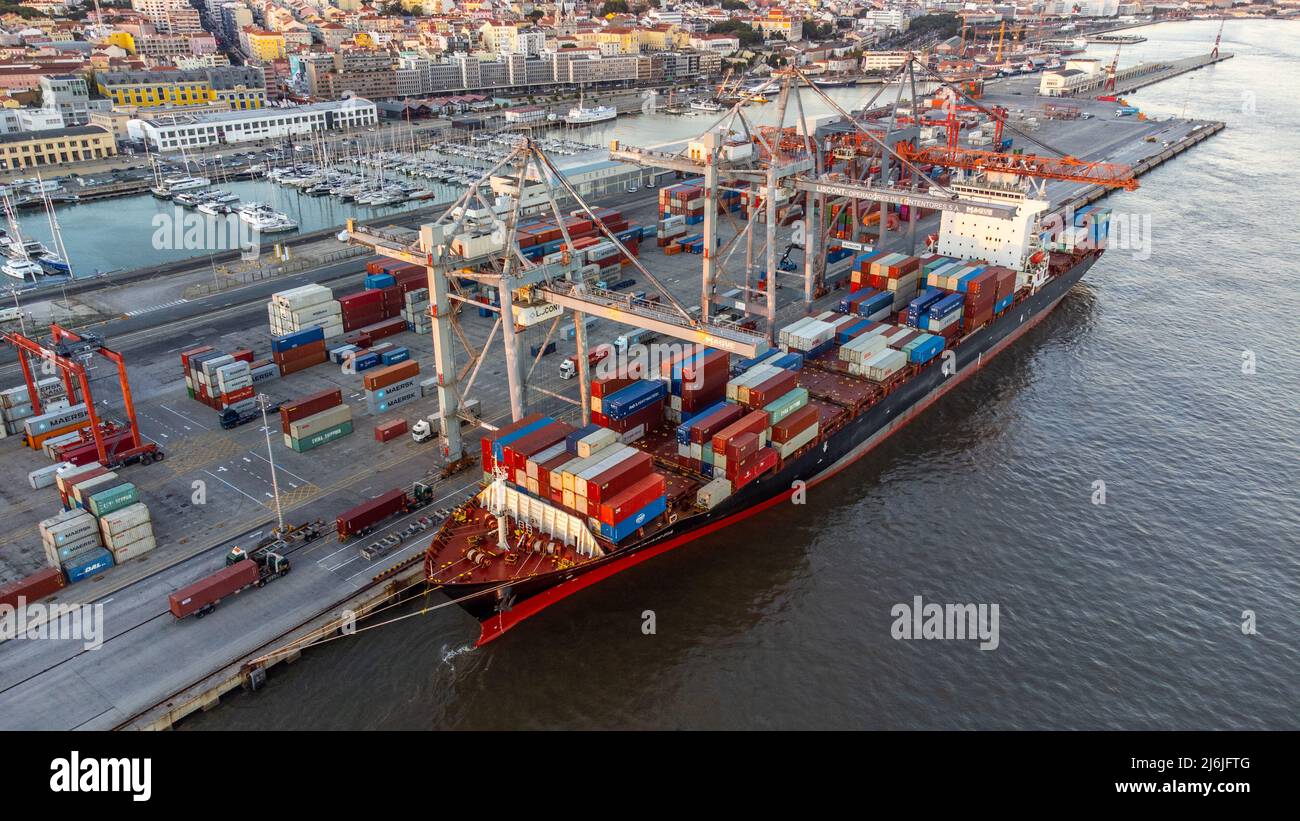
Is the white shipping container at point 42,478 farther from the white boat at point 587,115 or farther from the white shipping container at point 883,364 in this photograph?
the white boat at point 587,115

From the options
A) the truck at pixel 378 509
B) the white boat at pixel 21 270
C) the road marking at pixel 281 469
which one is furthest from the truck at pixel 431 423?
the white boat at pixel 21 270

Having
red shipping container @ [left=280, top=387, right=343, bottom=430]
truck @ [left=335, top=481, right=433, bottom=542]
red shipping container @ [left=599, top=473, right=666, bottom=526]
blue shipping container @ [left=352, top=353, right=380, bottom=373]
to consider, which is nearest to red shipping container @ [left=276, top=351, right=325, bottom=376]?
blue shipping container @ [left=352, top=353, right=380, bottom=373]

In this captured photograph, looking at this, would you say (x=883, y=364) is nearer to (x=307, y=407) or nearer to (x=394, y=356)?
(x=394, y=356)

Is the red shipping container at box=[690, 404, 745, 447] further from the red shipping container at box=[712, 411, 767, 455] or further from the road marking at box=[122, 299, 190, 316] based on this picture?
the road marking at box=[122, 299, 190, 316]

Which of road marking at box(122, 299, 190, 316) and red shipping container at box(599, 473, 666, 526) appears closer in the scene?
red shipping container at box(599, 473, 666, 526)

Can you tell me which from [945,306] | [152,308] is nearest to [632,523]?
[945,306]
